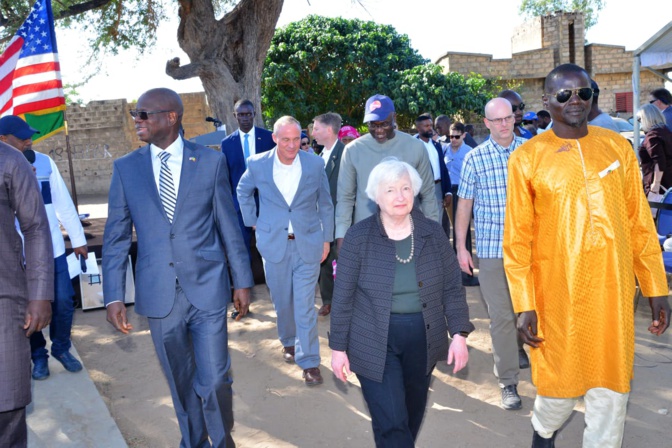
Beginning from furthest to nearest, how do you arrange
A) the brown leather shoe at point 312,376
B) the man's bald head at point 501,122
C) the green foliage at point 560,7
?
1. the green foliage at point 560,7
2. the brown leather shoe at point 312,376
3. the man's bald head at point 501,122

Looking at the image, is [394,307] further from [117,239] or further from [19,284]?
[19,284]

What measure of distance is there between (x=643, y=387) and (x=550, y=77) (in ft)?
8.80

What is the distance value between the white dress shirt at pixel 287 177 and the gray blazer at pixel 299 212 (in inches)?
2.1

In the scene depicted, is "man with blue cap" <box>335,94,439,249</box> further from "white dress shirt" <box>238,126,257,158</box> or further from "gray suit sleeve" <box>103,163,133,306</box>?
"white dress shirt" <box>238,126,257,158</box>

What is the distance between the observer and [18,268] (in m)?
3.31

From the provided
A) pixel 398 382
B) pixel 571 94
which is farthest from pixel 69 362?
pixel 571 94

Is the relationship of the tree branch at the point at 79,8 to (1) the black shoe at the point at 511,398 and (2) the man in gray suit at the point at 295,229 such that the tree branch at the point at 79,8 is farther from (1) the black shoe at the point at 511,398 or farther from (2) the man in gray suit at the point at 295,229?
(1) the black shoe at the point at 511,398

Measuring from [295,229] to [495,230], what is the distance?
1.61m

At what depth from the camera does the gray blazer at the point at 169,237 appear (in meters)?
3.86

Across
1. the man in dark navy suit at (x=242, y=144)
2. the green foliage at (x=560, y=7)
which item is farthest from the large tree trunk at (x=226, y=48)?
the green foliage at (x=560, y=7)

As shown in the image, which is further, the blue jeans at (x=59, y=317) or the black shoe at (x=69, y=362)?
the black shoe at (x=69, y=362)

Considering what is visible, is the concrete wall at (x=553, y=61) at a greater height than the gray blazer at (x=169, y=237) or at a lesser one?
greater

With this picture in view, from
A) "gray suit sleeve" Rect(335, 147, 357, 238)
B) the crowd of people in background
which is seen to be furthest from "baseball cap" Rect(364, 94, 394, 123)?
the crowd of people in background

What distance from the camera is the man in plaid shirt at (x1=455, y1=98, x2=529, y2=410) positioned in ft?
15.8
